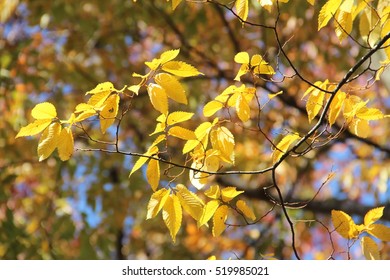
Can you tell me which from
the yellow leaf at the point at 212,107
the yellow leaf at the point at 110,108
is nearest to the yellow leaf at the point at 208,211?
the yellow leaf at the point at 212,107

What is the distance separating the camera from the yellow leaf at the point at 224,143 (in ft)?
5.75

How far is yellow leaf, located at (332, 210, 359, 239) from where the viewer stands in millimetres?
1771

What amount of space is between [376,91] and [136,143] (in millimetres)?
2810

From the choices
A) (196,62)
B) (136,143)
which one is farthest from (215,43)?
(136,143)

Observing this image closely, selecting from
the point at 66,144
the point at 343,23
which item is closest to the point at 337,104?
the point at 343,23

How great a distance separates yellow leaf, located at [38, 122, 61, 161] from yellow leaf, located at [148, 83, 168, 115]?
270mm

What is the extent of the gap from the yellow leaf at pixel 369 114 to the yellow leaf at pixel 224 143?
372mm

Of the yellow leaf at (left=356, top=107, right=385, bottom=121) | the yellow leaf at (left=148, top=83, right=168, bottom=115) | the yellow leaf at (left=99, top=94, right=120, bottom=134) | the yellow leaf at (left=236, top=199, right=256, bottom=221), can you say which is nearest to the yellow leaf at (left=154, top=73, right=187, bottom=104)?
Result: the yellow leaf at (left=148, top=83, right=168, bottom=115)

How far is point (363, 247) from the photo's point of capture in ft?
5.79

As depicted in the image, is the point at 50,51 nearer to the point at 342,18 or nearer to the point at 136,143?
the point at 136,143

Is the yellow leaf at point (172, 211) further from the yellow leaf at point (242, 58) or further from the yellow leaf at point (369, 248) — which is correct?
the yellow leaf at point (369, 248)

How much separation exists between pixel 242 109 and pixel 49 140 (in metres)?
0.55

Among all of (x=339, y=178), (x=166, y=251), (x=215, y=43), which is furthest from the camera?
(x=339, y=178)

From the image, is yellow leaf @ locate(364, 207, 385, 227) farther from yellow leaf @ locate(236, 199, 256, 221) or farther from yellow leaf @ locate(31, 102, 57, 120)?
yellow leaf @ locate(31, 102, 57, 120)
